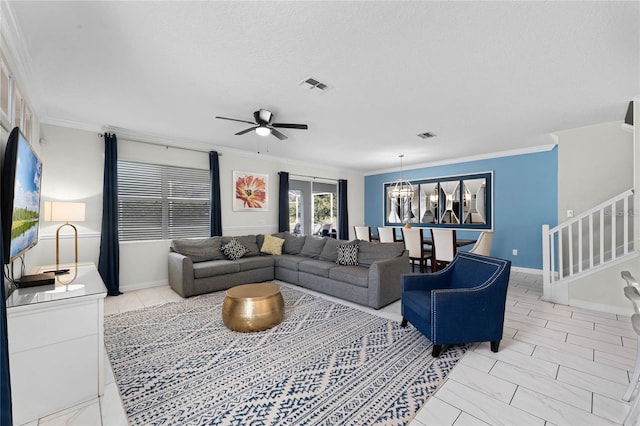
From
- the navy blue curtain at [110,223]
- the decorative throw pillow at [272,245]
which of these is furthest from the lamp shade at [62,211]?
the decorative throw pillow at [272,245]

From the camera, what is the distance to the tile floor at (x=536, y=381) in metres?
1.75

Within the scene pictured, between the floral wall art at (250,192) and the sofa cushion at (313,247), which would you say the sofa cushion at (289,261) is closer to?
the sofa cushion at (313,247)

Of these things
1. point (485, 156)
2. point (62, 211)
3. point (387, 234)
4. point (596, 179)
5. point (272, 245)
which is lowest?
point (272, 245)

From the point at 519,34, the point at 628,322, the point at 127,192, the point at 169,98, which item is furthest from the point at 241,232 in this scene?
the point at 628,322

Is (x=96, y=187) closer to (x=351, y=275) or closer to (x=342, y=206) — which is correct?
(x=351, y=275)

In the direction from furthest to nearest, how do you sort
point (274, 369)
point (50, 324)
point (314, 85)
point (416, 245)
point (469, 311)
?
point (416, 245), point (314, 85), point (469, 311), point (274, 369), point (50, 324)

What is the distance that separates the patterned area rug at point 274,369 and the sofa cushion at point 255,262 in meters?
1.33

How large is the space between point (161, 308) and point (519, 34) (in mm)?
4717

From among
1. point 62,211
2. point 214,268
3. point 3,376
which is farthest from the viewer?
point 214,268

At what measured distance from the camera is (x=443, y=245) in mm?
5051

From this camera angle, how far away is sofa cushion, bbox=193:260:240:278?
4.19 metres

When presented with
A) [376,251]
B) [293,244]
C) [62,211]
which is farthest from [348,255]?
[62,211]

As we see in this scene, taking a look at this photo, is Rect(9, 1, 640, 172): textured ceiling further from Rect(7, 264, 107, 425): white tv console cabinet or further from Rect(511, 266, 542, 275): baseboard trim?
Rect(511, 266, 542, 275): baseboard trim

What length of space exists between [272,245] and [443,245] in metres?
3.22
